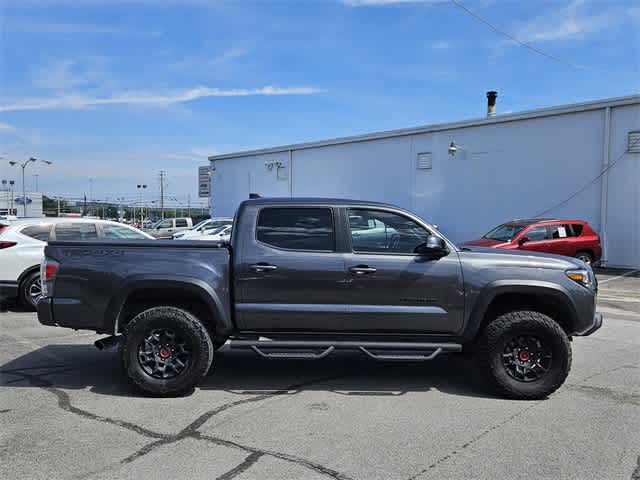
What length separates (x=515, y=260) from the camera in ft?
16.9

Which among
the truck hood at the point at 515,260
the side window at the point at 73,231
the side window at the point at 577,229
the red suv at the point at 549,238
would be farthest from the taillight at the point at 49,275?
the side window at the point at 577,229

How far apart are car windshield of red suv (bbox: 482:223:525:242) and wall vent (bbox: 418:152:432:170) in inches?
314

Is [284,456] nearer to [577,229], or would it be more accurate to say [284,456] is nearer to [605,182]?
[577,229]

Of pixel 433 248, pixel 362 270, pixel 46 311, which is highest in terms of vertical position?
pixel 433 248

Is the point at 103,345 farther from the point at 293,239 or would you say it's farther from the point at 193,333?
the point at 293,239

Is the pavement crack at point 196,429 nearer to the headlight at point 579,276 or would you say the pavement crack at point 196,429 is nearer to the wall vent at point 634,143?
the headlight at point 579,276

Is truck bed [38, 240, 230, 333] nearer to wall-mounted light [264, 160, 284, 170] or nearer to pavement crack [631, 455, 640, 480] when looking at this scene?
pavement crack [631, 455, 640, 480]

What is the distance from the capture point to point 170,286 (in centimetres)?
502

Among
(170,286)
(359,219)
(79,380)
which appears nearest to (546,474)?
(359,219)

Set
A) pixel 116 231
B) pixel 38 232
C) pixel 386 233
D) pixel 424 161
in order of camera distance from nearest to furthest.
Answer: pixel 386 233 < pixel 38 232 < pixel 116 231 < pixel 424 161

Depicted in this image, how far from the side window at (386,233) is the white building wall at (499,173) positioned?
14982mm

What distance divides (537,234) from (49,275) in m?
13.1

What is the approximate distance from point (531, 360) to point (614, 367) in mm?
1849

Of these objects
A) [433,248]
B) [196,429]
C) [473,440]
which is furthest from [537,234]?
[196,429]
